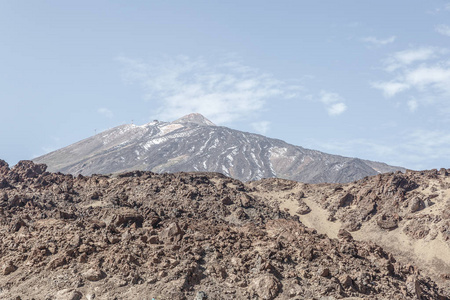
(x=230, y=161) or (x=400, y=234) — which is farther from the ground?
(x=230, y=161)

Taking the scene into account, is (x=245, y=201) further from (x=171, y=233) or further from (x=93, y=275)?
(x=93, y=275)

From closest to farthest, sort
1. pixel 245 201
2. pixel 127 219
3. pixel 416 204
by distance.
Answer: pixel 127 219
pixel 416 204
pixel 245 201

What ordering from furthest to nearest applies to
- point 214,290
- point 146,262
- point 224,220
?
1. point 224,220
2. point 146,262
3. point 214,290

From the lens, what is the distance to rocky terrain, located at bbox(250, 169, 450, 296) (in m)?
51.2

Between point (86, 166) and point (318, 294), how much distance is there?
162 metres

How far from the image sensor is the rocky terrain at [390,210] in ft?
168

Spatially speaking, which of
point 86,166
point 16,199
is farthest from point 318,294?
point 86,166

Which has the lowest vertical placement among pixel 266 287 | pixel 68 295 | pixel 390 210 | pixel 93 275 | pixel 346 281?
pixel 68 295

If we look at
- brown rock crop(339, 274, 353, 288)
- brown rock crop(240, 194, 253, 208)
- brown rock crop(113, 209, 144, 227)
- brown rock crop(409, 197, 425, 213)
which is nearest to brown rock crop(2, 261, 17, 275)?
brown rock crop(113, 209, 144, 227)

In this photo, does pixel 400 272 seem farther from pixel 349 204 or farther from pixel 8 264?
pixel 349 204

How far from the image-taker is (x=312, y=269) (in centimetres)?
2892

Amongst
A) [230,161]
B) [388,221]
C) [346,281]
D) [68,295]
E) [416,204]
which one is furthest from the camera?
[230,161]

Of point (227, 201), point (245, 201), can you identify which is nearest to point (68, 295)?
point (227, 201)

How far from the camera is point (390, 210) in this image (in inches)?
2346
